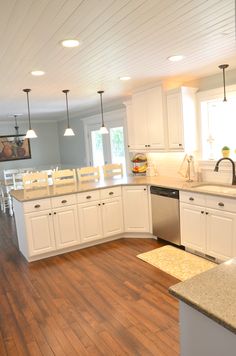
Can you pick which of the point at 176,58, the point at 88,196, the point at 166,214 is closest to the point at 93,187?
the point at 88,196

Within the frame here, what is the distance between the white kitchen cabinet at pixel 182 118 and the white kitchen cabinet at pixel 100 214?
1.17m

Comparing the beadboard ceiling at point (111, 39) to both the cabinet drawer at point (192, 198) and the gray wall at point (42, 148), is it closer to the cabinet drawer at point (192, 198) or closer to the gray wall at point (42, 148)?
the cabinet drawer at point (192, 198)

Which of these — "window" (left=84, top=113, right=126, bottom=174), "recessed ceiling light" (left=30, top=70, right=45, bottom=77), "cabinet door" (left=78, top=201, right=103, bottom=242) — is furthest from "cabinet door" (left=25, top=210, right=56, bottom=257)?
"window" (left=84, top=113, right=126, bottom=174)

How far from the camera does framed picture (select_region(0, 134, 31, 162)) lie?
27.7 ft

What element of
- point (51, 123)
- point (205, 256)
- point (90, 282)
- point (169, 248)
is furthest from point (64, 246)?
point (51, 123)

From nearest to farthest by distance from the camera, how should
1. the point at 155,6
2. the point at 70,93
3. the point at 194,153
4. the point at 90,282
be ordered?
the point at 155,6 < the point at 90,282 < the point at 194,153 < the point at 70,93

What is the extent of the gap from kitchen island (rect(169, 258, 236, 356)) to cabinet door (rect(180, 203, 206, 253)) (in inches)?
84.2

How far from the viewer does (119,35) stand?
2.19 metres

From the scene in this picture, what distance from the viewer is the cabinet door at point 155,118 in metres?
4.26

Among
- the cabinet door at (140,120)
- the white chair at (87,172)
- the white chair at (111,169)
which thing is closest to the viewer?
the cabinet door at (140,120)

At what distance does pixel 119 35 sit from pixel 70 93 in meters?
2.63

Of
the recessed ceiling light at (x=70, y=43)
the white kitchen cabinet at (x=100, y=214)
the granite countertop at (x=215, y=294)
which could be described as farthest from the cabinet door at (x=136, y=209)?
the granite countertop at (x=215, y=294)

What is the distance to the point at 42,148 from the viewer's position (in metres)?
9.10

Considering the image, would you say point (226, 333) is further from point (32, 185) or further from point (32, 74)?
point (32, 185)
